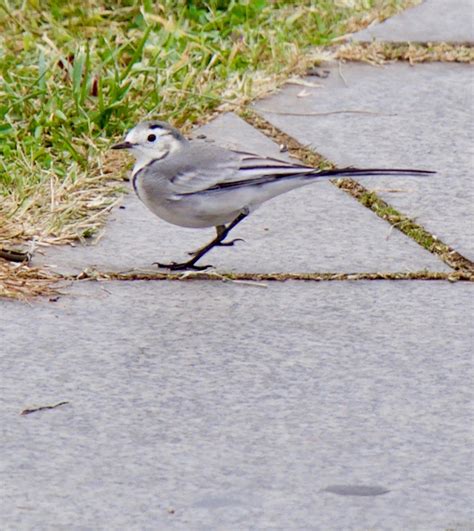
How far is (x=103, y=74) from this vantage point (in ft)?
18.5

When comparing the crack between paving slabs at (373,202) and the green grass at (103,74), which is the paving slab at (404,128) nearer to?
the crack between paving slabs at (373,202)

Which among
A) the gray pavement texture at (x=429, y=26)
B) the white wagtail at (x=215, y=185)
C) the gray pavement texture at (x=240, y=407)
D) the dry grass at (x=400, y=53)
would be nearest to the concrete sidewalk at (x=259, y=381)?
the gray pavement texture at (x=240, y=407)

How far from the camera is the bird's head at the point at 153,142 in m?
4.41

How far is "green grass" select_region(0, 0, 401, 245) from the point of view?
4590mm

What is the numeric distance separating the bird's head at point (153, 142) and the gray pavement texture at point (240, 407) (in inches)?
22.0

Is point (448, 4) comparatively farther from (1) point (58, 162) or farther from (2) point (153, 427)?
(2) point (153, 427)

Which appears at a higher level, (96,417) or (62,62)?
(62,62)

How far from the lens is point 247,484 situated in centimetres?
278

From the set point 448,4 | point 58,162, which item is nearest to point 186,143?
point 58,162

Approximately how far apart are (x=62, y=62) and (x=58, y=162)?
850 mm

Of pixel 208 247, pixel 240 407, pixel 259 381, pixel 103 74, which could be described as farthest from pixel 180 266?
pixel 103 74

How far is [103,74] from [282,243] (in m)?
1.68

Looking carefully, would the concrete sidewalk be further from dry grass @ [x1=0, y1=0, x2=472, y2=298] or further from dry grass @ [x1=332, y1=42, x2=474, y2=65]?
dry grass @ [x1=332, y1=42, x2=474, y2=65]

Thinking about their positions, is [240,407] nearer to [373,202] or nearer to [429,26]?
[373,202]
